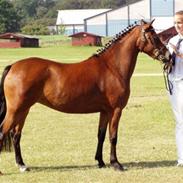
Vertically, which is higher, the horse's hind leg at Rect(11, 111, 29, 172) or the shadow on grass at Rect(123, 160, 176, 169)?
the horse's hind leg at Rect(11, 111, 29, 172)

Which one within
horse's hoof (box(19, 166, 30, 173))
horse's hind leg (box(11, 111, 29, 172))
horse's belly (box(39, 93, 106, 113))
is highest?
horse's belly (box(39, 93, 106, 113))

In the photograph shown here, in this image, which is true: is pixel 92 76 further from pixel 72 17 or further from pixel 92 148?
pixel 72 17

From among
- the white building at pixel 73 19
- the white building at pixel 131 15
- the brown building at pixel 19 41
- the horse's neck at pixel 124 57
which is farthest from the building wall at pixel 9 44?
the horse's neck at pixel 124 57

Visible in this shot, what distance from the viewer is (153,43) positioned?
8.66 metres

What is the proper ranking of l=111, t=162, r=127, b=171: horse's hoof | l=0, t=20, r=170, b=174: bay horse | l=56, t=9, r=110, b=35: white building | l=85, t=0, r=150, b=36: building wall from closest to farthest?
l=0, t=20, r=170, b=174: bay horse
l=111, t=162, r=127, b=171: horse's hoof
l=85, t=0, r=150, b=36: building wall
l=56, t=9, r=110, b=35: white building

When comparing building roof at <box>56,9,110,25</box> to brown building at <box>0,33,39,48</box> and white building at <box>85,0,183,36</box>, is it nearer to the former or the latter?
white building at <box>85,0,183,36</box>

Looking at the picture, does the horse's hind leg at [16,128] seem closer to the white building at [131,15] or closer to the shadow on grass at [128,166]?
the shadow on grass at [128,166]

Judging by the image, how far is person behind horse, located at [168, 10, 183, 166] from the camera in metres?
8.66

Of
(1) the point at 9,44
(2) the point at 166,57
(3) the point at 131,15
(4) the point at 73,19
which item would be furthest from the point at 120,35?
(4) the point at 73,19

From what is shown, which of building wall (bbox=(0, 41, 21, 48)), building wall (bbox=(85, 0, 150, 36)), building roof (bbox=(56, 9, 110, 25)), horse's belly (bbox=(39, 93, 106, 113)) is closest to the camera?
horse's belly (bbox=(39, 93, 106, 113))

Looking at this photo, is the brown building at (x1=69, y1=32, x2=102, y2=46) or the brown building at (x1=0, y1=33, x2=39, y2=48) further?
the brown building at (x1=69, y1=32, x2=102, y2=46)

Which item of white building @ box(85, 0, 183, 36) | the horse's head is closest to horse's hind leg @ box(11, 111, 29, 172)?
the horse's head

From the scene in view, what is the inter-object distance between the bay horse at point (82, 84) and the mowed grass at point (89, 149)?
1.34ft

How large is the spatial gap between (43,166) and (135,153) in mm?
1865
